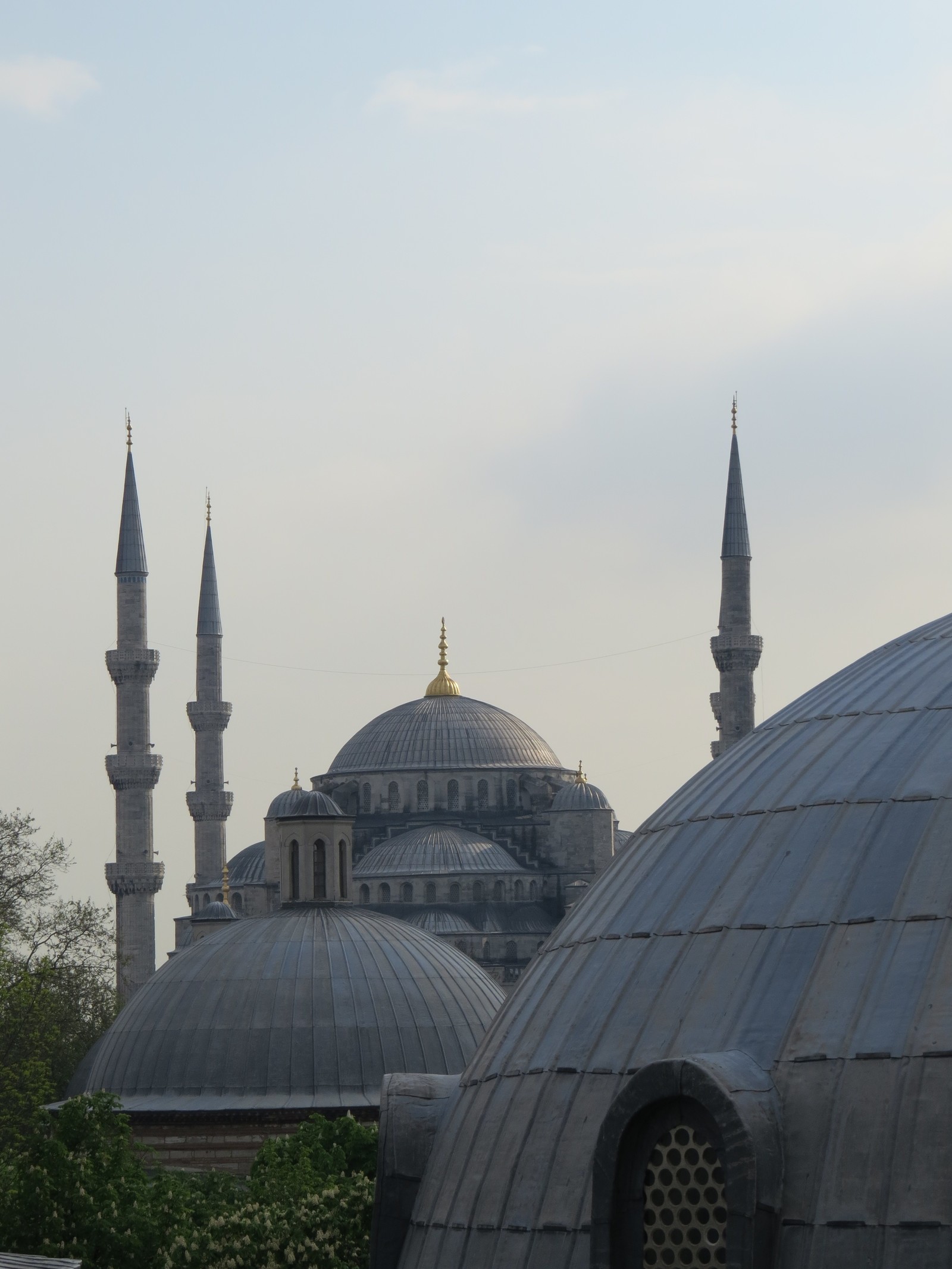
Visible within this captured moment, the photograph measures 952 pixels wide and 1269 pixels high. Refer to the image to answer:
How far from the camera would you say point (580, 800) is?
72.6 metres

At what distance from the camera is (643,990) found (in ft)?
30.8

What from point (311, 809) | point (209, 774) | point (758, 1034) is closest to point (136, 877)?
point (209, 774)

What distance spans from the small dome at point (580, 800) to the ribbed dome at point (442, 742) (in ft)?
17.4

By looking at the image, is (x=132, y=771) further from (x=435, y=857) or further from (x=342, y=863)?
(x=342, y=863)

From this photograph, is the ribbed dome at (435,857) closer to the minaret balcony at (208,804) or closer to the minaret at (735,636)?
the minaret balcony at (208,804)

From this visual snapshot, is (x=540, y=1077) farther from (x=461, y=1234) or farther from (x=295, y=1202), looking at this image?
(x=295, y=1202)

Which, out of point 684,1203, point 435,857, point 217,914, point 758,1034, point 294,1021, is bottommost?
point 684,1203

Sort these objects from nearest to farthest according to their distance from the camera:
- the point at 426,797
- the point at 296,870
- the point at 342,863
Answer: the point at 296,870, the point at 342,863, the point at 426,797

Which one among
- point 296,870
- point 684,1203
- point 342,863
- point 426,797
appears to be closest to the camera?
point 684,1203

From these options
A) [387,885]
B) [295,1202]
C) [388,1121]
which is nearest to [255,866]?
[387,885]

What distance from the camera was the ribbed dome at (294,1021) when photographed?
32.5 metres

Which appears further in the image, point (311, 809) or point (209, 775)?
point (209, 775)

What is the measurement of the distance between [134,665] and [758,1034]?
182ft

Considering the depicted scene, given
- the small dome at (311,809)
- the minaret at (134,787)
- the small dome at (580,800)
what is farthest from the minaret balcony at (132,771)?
the small dome at (311,809)
